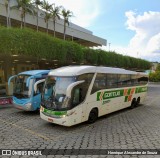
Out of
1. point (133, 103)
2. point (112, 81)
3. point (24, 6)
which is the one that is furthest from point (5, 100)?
point (24, 6)

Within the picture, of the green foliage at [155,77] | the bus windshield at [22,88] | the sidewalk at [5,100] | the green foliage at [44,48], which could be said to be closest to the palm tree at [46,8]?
the green foliage at [44,48]

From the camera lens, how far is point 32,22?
31.6 metres

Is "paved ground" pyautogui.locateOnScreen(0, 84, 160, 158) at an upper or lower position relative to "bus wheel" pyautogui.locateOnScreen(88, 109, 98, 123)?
lower

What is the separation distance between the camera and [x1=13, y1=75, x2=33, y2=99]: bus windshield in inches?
485

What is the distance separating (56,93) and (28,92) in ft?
11.6

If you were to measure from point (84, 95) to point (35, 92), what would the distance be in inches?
153

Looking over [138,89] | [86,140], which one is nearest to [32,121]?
[86,140]

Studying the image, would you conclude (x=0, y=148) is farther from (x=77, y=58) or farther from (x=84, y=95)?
(x=77, y=58)

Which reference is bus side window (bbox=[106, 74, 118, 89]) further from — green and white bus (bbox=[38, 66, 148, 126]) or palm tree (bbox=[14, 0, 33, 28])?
palm tree (bbox=[14, 0, 33, 28])

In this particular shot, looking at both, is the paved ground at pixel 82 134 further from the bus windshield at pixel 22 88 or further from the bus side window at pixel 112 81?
the bus side window at pixel 112 81

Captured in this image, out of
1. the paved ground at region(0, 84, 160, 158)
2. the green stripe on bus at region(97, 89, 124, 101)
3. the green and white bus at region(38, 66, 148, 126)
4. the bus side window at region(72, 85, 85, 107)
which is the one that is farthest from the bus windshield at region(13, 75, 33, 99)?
the green stripe on bus at region(97, 89, 124, 101)

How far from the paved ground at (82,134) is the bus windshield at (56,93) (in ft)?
3.78

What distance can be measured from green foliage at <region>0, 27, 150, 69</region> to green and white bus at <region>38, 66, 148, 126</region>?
26.3 feet

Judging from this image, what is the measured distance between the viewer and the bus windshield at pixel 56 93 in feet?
30.2
